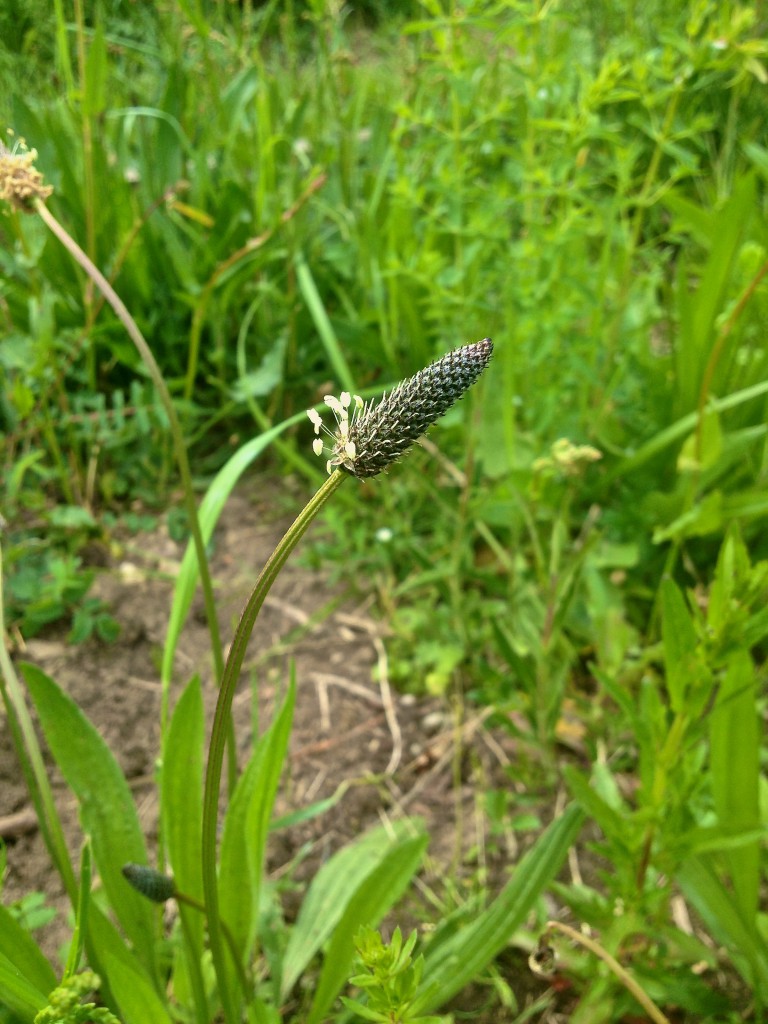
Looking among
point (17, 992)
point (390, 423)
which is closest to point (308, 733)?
point (17, 992)

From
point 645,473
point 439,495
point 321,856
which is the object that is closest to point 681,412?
point 645,473

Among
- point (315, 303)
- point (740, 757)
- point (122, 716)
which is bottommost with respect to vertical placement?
point (122, 716)

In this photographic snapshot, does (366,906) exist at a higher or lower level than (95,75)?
lower

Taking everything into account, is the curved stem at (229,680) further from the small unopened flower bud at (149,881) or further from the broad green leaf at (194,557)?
the broad green leaf at (194,557)

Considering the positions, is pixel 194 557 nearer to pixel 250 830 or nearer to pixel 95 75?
pixel 250 830

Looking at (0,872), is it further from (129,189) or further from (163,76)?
(163,76)

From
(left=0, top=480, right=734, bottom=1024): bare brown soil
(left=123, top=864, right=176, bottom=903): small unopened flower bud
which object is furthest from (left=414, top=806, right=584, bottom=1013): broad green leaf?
(left=123, top=864, right=176, bottom=903): small unopened flower bud
